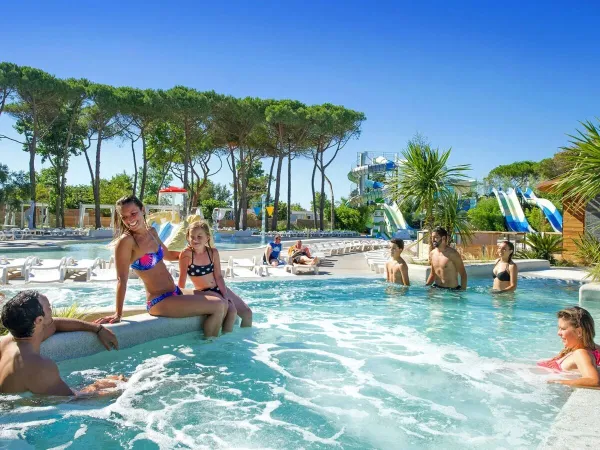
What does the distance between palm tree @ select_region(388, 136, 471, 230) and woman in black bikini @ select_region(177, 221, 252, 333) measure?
743 cm

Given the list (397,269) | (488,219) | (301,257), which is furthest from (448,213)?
(488,219)

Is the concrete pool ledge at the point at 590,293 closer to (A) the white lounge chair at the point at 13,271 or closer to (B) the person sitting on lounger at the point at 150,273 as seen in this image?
(B) the person sitting on lounger at the point at 150,273

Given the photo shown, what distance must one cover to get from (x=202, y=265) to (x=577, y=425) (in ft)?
11.4

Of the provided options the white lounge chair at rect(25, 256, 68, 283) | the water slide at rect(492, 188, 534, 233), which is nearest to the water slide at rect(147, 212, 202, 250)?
the white lounge chair at rect(25, 256, 68, 283)

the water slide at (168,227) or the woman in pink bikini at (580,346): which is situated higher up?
the water slide at (168,227)

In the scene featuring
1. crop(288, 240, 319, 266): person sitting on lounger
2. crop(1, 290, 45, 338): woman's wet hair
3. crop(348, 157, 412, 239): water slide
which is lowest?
crop(288, 240, 319, 266): person sitting on lounger

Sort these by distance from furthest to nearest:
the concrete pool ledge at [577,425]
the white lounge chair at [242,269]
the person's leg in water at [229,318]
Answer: the white lounge chair at [242,269] < the person's leg in water at [229,318] < the concrete pool ledge at [577,425]

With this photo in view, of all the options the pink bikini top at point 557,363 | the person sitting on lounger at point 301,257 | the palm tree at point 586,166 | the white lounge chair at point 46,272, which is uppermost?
the palm tree at point 586,166

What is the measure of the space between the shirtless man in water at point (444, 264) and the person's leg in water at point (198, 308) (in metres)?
4.56

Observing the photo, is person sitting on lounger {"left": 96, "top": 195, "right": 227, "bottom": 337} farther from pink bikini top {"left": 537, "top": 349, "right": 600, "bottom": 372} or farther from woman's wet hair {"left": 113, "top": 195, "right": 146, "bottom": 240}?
pink bikini top {"left": 537, "top": 349, "right": 600, "bottom": 372}

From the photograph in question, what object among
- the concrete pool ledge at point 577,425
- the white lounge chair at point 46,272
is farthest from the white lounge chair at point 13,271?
the concrete pool ledge at point 577,425

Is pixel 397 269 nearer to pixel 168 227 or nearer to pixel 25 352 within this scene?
pixel 25 352

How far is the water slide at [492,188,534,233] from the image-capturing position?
28.2 m

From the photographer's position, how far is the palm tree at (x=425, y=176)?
453 inches
